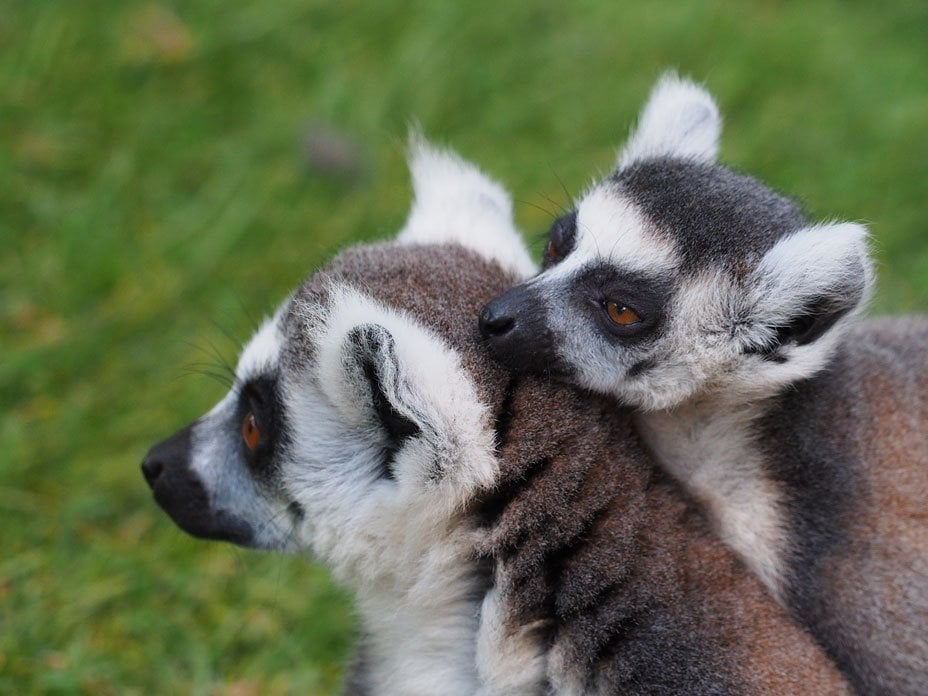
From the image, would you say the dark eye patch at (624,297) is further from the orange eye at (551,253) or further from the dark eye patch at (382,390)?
the dark eye patch at (382,390)

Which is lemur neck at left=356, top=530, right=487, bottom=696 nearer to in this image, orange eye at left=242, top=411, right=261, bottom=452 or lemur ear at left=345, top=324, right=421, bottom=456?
lemur ear at left=345, top=324, right=421, bottom=456

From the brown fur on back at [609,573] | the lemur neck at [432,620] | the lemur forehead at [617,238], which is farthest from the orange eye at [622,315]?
the lemur neck at [432,620]

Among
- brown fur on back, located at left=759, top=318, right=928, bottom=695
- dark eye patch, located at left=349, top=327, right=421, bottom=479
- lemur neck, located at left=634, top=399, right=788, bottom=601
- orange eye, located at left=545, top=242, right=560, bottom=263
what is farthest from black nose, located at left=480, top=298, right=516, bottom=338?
brown fur on back, located at left=759, top=318, right=928, bottom=695

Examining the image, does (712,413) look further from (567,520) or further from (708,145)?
(708,145)

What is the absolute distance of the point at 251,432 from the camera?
2957mm

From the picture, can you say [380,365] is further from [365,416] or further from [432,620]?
[432,620]

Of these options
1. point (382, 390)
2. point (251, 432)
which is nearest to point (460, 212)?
point (251, 432)

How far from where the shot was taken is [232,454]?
3.01 meters

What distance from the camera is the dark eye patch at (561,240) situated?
3.29 meters

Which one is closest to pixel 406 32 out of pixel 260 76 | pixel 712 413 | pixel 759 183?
pixel 260 76

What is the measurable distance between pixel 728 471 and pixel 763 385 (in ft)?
0.80

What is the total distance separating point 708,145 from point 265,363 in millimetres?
1574

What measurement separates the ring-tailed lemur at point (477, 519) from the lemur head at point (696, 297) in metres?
0.17

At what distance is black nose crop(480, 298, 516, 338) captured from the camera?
2.66 m
